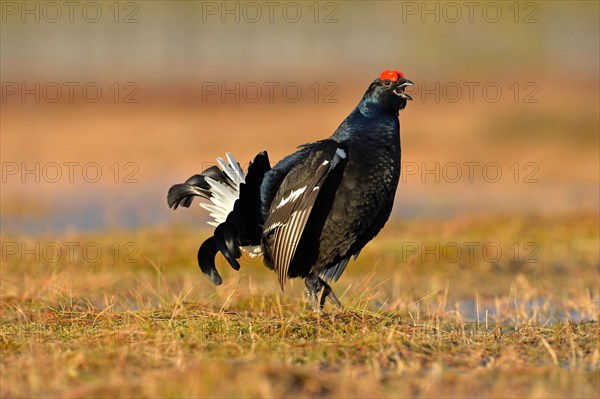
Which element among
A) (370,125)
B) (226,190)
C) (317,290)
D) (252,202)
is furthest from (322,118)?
(370,125)

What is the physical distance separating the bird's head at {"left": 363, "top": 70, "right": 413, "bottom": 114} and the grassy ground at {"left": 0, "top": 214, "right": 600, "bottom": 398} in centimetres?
122

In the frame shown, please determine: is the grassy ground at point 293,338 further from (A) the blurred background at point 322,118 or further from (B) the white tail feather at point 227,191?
(A) the blurred background at point 322,118

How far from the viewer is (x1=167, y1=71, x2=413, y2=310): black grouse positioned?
20.6 ft

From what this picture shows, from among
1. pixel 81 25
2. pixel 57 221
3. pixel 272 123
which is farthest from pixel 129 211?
pixel 81 25

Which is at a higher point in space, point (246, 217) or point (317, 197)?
point (317, 197)

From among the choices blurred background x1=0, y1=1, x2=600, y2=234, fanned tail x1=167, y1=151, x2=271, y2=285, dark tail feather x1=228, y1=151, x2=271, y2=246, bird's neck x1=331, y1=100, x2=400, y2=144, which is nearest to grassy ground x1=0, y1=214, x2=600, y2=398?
fanned tail x1=167, y1=151, x2=271, y2=285

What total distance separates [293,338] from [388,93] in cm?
202

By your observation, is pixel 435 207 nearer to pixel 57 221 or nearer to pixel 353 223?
pixel 57 221

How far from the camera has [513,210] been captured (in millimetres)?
13531

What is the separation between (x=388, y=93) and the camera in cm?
672

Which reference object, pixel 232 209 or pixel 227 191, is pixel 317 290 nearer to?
pixel 232 209

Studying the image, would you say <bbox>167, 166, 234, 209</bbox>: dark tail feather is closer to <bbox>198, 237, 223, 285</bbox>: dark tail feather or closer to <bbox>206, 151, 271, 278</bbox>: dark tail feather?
<bbox>206, 151, 271, 278</bbox>: dark tail feather

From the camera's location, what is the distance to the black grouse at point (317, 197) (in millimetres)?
6270

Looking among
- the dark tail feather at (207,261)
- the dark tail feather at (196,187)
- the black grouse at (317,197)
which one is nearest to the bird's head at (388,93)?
the black grouse at (317,197)
